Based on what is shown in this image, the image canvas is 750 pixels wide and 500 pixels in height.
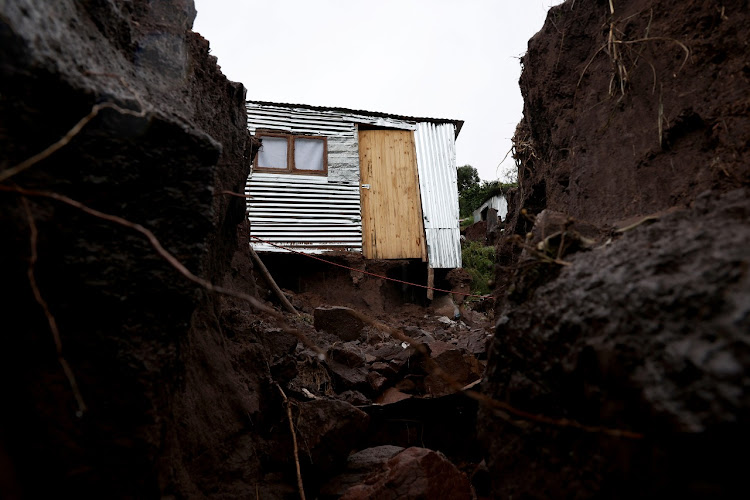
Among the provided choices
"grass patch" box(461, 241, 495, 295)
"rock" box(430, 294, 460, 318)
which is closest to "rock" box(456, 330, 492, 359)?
"rock" box(430, 294, 460, 318)

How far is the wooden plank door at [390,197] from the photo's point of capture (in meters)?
11.1

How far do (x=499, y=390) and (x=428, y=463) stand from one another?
103cm

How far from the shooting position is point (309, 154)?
1122cm

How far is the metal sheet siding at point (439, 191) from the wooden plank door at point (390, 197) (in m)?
0.17

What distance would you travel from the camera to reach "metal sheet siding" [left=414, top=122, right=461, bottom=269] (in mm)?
11289

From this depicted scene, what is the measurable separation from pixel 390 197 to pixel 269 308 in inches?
378

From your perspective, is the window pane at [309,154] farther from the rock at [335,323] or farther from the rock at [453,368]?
the rock at [453,368]

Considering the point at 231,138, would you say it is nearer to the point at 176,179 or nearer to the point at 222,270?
the point at 222,270

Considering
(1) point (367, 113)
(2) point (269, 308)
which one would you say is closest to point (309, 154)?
(1) point (367, 113)

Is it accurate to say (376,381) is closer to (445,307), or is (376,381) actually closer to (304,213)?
(445,307)

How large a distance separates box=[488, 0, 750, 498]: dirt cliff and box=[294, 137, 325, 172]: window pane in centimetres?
846

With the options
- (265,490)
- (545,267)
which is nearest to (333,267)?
(265,490)

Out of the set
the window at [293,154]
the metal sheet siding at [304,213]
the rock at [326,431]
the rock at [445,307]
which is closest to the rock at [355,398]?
the rock at [326,431]

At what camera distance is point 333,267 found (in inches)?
428
